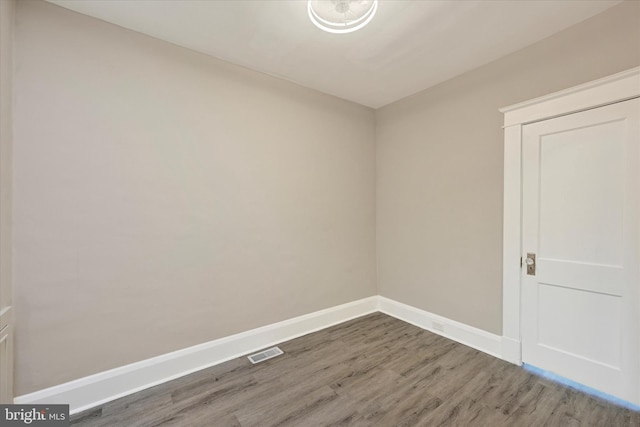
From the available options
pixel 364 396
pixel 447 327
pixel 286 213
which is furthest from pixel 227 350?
pixel 447 327

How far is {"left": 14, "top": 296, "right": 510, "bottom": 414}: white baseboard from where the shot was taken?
188 centimetres

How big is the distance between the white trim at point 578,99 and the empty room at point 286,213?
0.05 feet

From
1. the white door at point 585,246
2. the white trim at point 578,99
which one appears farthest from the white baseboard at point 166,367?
the white trim at point 578,99

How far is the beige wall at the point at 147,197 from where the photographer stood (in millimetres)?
1803

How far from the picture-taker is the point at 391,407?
1.90m

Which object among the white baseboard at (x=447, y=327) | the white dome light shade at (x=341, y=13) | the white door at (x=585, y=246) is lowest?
the white baseboard at (x=447, y=327)

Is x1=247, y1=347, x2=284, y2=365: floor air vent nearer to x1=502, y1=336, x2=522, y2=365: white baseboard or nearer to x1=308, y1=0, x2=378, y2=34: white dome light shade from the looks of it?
x1=502, y1=336, x2=522, y2=365: white baseboard

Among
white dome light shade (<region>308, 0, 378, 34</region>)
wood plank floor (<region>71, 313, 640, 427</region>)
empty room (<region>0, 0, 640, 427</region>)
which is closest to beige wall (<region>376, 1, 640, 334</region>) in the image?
empty room (<region>0, 0, 640, 427</region>)

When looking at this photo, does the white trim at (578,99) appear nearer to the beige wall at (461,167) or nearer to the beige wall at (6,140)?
the beige wall at (461,167)

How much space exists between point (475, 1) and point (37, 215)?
131 inches

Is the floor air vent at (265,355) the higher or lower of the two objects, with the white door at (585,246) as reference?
lower

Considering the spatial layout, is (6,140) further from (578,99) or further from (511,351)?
(511,351)

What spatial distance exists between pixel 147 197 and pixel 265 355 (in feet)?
5.88

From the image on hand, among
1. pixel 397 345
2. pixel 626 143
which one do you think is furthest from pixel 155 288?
pixel 626 143
